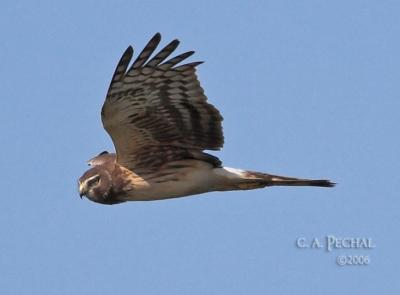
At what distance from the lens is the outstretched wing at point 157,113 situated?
40.9 feet

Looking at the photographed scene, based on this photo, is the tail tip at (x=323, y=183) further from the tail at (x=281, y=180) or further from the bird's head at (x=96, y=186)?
the bird's head at (x=96, y=186)

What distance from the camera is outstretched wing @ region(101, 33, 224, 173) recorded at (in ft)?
40.9

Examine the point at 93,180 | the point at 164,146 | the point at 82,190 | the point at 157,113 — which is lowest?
the point at 82,190

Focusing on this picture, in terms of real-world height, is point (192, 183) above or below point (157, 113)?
below

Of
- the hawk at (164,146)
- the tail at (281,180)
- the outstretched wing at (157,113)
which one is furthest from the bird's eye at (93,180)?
the tail at (281,180)

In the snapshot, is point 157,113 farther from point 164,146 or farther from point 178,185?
point 178,185

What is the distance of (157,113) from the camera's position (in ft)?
42.2

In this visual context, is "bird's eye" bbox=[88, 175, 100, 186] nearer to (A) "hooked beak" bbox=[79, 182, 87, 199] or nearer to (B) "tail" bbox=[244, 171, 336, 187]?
(A) "hooked beak" bbox=[79, 182, 87, 199]

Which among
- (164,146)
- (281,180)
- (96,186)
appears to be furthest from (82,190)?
(281,180)

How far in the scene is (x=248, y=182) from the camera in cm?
1321

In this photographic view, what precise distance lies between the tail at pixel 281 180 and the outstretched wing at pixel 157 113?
0.38 metres

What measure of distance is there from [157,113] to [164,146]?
1.40 ft

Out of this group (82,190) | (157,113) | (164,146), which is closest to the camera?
(157,113)

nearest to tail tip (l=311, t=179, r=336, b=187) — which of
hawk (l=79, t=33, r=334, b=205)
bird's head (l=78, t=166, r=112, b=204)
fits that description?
hawk (l=79, t=33, r=334, b=205)
